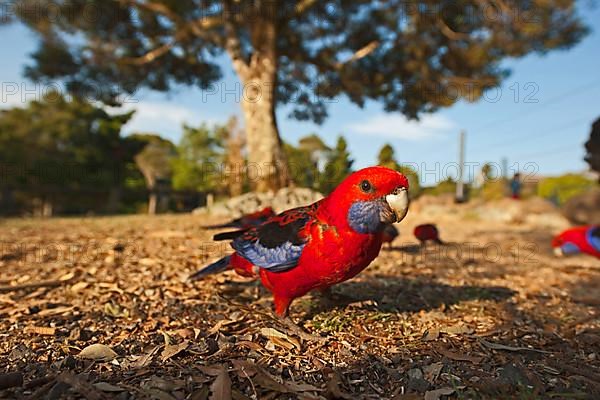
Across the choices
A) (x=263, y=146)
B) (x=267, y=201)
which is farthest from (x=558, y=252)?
(x=263, y=146)

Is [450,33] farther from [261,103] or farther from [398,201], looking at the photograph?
[398,201]

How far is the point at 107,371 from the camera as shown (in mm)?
1686

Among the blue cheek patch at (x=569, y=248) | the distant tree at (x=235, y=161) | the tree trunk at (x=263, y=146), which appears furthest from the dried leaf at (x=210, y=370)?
the distant tree at (x=235, y=161)

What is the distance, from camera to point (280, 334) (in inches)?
81.0

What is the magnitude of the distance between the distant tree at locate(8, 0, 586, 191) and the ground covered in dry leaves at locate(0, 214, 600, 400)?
6.37 meters

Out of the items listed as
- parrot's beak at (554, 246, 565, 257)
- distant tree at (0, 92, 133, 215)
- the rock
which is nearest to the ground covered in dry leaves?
parrot's beak at (554, 246, 565, 257)

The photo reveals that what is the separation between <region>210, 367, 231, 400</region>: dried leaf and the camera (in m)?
1.45

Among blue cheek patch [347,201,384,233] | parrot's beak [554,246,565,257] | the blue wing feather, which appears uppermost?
blue cheek patch [347,201,384,233]

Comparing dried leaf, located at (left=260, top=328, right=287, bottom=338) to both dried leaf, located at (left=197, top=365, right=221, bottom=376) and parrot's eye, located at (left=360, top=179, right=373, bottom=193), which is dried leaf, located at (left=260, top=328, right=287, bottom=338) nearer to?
dried leaf, located at (left=197, top=365, right=221, bottom=376)

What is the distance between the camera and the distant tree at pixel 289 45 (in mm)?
9281

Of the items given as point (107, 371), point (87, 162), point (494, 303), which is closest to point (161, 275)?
point (107, 371)

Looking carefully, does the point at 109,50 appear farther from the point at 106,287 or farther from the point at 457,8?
the point at 106,287

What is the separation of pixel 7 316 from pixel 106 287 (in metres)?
0.65

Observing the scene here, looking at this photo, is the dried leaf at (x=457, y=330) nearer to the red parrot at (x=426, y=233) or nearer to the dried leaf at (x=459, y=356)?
the dried leaf at (x=459, y=356)
